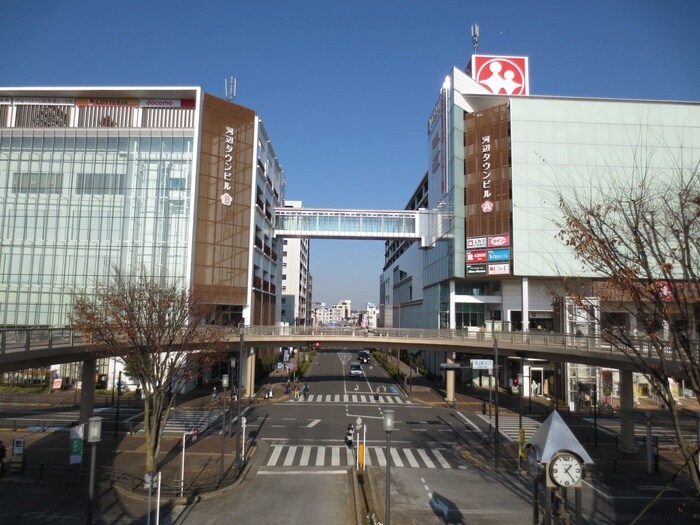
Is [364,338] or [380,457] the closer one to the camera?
[380,457]

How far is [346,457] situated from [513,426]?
1458 cm

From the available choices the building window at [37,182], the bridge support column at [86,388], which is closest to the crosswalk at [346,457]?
the bridge support column at [86,388]

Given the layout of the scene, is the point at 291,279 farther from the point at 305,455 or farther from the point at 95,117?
Answer: the point at 305,455

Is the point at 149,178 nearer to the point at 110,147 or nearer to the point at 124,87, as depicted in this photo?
the point at 110,147

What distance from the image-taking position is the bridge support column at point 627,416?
2767cm

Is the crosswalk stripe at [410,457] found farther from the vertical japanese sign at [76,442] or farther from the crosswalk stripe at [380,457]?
the vertical japanese sign at [76,442]

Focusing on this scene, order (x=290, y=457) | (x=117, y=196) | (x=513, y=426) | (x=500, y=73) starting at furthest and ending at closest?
1. (x=500, y=73)
2. (x=117, y=196)
3. (x=513, y=426)
4. (x=290, y=457)

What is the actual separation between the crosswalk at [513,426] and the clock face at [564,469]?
79.0 feet

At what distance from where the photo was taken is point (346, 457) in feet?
82.5

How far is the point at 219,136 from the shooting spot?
50.4 metres

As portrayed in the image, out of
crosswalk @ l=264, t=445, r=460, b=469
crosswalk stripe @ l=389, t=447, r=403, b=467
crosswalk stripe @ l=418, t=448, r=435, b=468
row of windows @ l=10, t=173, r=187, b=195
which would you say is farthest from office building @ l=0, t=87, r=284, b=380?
crosswalk stripe @ l=418, t=448, r=435, b=468

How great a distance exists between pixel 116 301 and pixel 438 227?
130 ft

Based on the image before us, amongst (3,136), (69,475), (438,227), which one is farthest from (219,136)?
(69,475)

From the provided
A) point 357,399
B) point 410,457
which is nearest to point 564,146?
point 357,399
